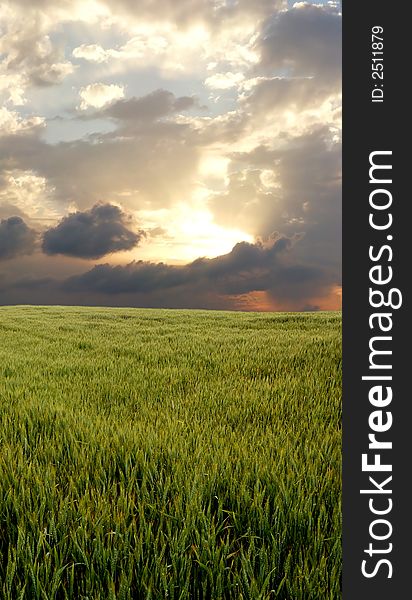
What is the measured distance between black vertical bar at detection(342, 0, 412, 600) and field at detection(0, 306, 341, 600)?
1.20ft

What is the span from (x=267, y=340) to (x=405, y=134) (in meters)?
8.23

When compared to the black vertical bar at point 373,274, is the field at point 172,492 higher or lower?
lower

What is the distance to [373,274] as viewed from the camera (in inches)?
74.9

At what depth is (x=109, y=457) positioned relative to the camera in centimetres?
301

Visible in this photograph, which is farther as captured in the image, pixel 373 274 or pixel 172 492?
pixel 172 492

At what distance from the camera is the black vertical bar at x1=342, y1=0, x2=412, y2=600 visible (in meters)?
1.79

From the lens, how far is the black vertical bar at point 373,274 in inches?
70.4

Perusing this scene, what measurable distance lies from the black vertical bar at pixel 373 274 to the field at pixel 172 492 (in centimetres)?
36

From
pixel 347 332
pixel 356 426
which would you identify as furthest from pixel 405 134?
pixel 356 426

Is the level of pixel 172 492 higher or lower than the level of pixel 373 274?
lower

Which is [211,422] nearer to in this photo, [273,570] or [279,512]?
[279,512]

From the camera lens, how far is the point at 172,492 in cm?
241

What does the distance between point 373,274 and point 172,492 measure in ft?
5.13

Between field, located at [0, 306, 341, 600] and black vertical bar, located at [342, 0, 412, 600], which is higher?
black vertical bar, located at [342, 0, 412, 600]
